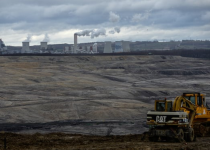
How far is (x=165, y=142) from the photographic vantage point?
19.4 metres

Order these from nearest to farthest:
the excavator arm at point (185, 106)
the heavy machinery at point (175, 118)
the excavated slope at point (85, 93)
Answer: the heavy machinery at point (175, 118)
the excavator arm at point (185, 106)
the excavated slope at point (85, 93)

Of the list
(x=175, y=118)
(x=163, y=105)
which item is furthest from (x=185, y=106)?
(x=175, y=118)

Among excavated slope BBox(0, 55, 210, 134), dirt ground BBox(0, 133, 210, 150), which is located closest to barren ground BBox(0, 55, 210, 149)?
excavated slope BBox(0, 55, 210, 134)

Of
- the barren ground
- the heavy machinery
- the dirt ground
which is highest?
the heavy machinery

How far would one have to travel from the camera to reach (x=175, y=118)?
18.7 meters

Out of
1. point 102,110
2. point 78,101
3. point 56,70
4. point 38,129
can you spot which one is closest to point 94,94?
point 78,101

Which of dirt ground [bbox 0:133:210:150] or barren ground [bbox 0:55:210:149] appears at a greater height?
dirt ground [bbox 0:133:210:150]

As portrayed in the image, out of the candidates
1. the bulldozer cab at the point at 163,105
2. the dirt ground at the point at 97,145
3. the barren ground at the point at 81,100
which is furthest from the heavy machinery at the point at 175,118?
the barren ground at the point at 81,100

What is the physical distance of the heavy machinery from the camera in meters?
18.8

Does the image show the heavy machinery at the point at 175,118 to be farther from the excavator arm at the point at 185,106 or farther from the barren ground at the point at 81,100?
the barren ground at the point at 81,100

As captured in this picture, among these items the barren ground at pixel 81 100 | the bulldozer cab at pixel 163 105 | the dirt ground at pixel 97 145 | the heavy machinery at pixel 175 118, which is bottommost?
the barren ground at pixel 81 100

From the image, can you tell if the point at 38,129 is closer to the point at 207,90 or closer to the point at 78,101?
the point at 78,101

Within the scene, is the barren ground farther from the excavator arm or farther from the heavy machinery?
the excavator arm

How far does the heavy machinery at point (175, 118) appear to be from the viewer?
18.8 metres
